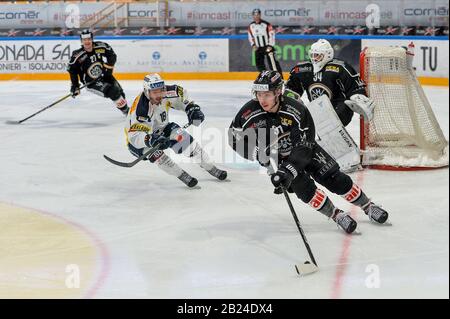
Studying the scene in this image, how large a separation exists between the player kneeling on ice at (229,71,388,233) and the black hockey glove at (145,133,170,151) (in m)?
1.22

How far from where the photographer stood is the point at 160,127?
5402mm

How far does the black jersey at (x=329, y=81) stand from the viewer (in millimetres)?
5605

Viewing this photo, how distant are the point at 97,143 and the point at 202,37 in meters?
5.75

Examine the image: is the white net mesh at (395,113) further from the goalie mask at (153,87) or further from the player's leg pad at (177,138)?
the goalie mask at (153,87)

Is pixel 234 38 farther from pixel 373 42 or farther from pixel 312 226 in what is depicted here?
pixel 312 226

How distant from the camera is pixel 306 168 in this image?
3.97 meters

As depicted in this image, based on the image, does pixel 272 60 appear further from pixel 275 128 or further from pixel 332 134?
pixel 275 128

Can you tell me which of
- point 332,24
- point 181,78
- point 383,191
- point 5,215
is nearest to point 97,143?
point 5,215

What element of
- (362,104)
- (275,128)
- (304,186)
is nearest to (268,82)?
(275,128)

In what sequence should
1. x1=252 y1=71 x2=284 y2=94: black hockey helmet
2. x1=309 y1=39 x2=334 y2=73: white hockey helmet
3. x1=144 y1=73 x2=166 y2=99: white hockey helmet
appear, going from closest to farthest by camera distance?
x1=252 y1=71 x2=284 y2=94: black hockey helmet, x1=144 y1=73 x2=166 y2=99: white hockey helmet, x1=309 y1=39 x2=334 y2=73: white hockey helmet

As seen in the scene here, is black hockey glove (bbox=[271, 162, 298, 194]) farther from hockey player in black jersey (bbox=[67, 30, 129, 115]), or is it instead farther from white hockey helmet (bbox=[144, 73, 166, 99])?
hockey player in black jersey (bbox=[67, 30, 129, 115])

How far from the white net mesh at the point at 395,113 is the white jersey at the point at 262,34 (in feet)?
18.5

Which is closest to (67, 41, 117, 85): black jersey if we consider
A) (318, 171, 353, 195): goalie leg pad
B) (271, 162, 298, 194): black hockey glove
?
(318, 171, 353, 195): goalie leg pad

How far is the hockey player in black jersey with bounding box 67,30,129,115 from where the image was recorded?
8562 millimetres
